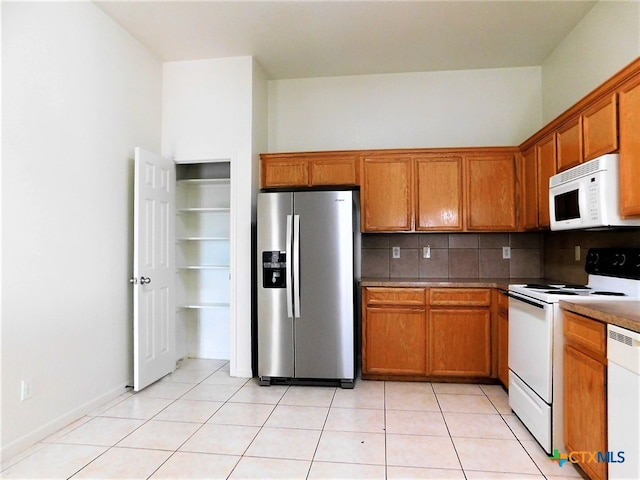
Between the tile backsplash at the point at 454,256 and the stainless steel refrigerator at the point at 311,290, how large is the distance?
760mm

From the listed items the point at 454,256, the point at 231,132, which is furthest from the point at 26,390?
the point at 454,256

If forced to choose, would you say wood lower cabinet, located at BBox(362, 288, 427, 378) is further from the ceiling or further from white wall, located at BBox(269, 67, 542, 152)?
the ceiling

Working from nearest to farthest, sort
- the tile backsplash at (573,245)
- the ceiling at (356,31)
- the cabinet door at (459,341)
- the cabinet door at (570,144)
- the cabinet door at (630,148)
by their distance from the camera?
1. the cabinet door at (630,148)
2. the cabinet door at (570,144)
3. the tile backsplash at (573,245)
4. the ceiling at (356,31)
5. the cabinet door at (459,341)

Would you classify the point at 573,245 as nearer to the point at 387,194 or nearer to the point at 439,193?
the point at 439,193

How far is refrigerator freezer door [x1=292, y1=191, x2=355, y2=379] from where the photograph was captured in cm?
329

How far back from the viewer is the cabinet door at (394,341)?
Result: 3.42 metres

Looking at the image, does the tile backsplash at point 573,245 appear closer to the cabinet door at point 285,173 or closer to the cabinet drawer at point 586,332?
the cabinet drawer at point 586,332

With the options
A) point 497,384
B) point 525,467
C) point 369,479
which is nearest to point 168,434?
point 369,479

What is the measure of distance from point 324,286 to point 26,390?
2096 millimetres

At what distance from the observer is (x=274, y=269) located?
337cm

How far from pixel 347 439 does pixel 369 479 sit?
0.43m

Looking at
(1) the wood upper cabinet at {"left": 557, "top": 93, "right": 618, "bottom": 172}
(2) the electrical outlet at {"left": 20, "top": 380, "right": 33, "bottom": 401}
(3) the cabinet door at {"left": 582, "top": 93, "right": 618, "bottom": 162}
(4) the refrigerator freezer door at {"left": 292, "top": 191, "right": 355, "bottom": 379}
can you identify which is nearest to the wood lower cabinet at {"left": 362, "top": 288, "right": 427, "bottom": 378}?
(4) the refrigerator freezer door at {"left": 292, "top": 191, "right": 355, "bottom": 379}

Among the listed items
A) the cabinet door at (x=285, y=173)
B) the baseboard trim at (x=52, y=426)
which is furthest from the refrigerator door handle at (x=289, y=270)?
the baseboard trim at (x=52, y=426)

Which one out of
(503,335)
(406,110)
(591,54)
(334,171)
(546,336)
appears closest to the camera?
(546,336)
